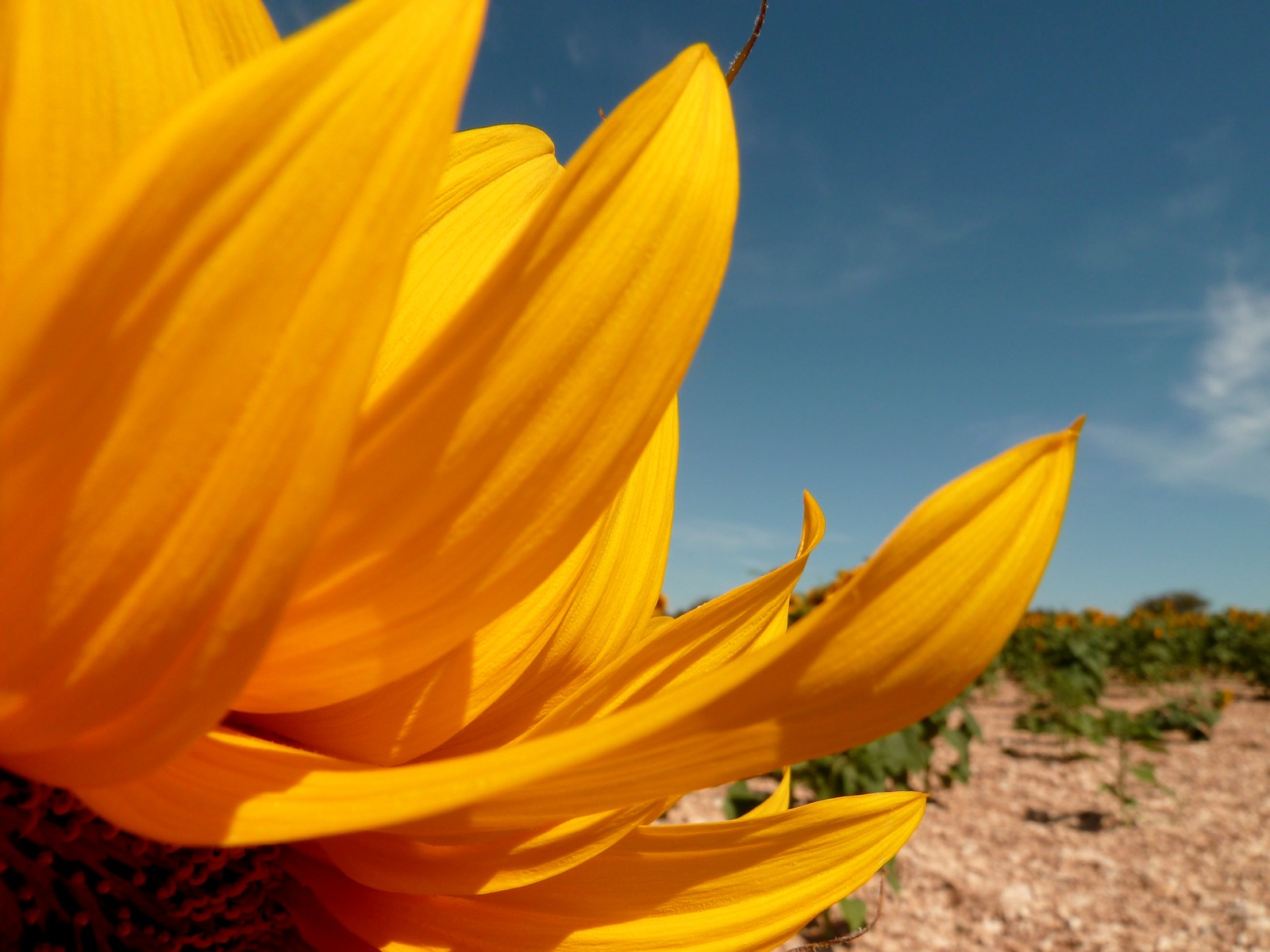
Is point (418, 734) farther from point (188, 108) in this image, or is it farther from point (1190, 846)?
point (1190, 846)

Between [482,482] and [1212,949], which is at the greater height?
[482,482]

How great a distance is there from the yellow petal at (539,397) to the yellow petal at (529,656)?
65 millimetres

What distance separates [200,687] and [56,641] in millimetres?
36

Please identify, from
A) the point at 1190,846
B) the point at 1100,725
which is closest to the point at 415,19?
the point at 1190,846

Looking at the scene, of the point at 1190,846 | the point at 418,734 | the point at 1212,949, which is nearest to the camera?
the point at 418,734

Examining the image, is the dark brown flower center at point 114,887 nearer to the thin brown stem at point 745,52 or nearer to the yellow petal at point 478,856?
the yellow petal at point 478,856

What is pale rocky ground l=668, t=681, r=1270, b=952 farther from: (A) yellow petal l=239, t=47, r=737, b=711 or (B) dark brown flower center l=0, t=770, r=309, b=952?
(A) yellow petal l=239, t=47, r=737, b=711

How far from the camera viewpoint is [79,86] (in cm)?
23

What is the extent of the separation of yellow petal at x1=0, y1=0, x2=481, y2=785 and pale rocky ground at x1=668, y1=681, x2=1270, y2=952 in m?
3.80

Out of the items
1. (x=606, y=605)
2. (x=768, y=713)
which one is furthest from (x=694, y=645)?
(x=768, y=713)

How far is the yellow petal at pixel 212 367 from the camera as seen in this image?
186 mm

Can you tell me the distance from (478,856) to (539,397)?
0.22m

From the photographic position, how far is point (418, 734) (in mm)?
318

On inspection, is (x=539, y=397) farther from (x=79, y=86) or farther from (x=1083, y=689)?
(x=1083, y=689)
